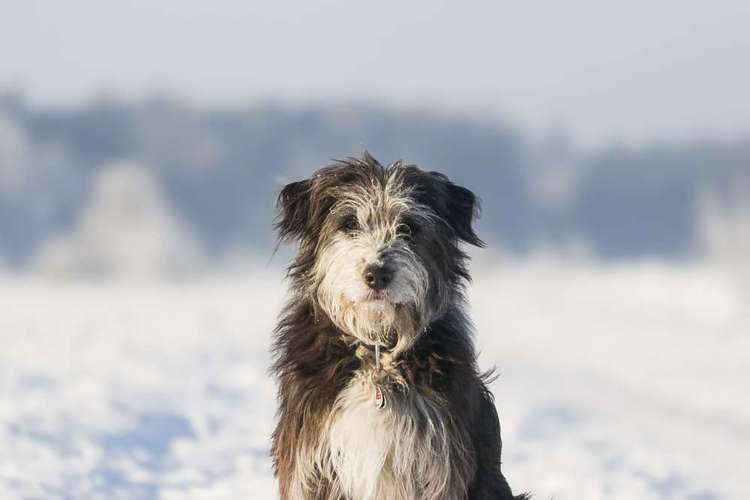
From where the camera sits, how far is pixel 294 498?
205 inches

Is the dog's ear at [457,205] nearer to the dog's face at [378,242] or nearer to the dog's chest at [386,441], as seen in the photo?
the dog's face at [378,242]

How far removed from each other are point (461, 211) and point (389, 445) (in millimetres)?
1113

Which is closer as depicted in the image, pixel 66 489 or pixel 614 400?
pixel 66 489

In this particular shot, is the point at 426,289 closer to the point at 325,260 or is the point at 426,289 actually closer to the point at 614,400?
the point at 325,260

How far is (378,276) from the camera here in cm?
489

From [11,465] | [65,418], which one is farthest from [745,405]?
[11,465]

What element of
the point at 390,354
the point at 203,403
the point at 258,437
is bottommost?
the point at 390,354

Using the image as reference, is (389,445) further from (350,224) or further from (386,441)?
(350,224)

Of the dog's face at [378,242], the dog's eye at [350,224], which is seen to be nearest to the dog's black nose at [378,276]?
the dog's face at [378,242]

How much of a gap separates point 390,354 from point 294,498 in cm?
77

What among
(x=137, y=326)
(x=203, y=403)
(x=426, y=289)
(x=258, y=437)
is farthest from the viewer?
(x=137, y=326)

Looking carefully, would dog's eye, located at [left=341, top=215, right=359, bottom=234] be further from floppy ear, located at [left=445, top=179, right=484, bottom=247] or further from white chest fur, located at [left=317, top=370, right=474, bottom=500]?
white chest fur, located at [left=317, top=370, right=474, bottom=500]

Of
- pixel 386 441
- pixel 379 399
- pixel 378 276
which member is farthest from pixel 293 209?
pixel 386 441

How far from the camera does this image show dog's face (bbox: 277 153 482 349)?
494cm
